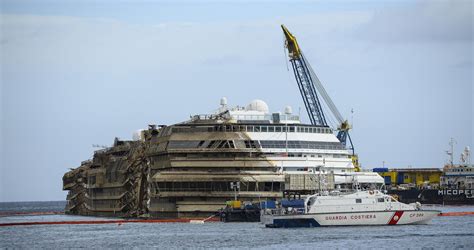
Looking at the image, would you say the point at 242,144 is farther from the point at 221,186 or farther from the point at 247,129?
the point at 221,186

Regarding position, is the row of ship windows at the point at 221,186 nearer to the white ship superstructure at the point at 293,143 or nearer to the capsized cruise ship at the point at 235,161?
the capsized cruise ship at the point at 235,161

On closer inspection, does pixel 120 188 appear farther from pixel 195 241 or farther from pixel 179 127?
pixel 195 241

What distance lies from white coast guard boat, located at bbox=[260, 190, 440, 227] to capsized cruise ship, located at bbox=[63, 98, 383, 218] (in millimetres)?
13585

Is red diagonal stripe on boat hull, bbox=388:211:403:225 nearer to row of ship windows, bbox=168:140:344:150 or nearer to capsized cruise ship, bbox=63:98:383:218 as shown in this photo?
capsized cruise ship, bbox=63:98:383:218

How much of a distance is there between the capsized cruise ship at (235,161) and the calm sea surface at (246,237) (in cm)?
641

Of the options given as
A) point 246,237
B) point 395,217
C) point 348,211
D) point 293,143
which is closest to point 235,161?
point 293,143

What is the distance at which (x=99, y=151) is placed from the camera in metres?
188

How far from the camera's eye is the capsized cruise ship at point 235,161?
134 m

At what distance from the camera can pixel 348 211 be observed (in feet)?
368

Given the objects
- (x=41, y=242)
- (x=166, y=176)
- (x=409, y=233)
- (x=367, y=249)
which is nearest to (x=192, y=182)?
(x=166, y=176)

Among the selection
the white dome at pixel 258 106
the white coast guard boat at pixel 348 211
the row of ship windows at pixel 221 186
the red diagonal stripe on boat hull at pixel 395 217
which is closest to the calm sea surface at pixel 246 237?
the white coast guard boat at pixel 348 211

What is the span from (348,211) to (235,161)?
26.4 metres

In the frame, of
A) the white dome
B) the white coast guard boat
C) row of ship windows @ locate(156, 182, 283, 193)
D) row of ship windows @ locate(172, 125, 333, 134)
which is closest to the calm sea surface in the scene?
the white coast guard boat

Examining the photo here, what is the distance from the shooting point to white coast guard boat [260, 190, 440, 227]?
367 ft
